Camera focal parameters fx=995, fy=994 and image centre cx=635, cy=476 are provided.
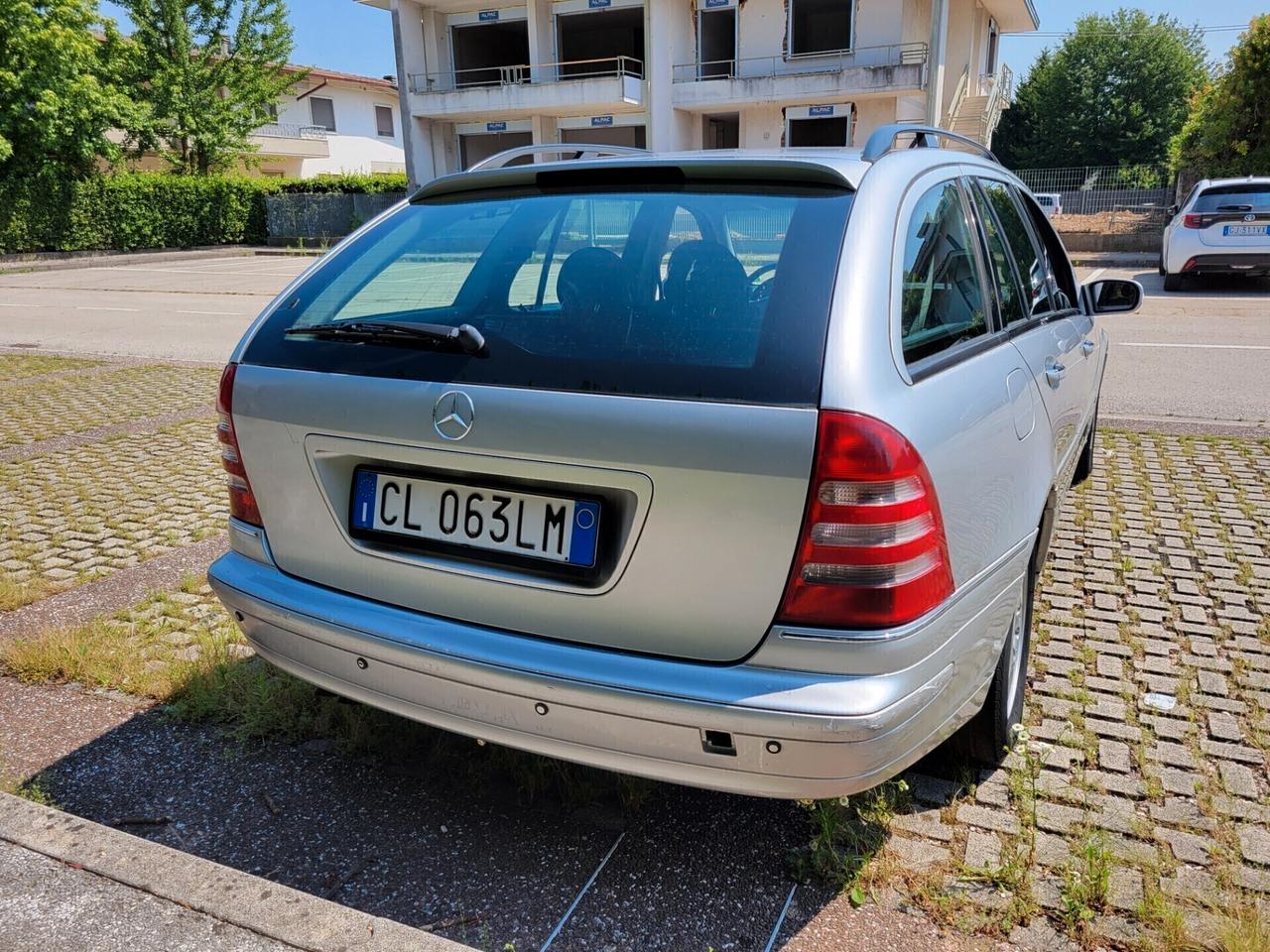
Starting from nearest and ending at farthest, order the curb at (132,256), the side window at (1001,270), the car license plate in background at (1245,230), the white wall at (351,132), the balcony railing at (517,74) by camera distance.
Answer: the side window at (1001,270)
the car license plate in background at (1245,230)
the curb at (132,256)
the balcony railing at (517,74)
the white wall at (351,132)

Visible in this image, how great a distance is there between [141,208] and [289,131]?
16.0m

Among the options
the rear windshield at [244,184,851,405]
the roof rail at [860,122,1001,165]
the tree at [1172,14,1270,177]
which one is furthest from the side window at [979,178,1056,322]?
the tree at [1172,14,1270,177]

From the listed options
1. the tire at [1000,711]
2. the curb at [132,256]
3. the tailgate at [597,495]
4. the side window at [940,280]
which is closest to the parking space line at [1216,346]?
the tire at [1000,711]

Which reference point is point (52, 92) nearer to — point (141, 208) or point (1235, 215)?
point (141, 208)

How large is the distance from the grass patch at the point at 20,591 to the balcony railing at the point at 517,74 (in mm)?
33390

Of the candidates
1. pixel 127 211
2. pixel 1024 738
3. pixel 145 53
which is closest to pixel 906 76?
pixel 127 211

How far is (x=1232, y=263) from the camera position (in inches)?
598

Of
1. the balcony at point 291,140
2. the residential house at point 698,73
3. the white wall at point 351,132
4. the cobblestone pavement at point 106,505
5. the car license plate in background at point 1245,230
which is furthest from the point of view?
the white wall at point 351,132

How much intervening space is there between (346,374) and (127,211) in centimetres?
3758

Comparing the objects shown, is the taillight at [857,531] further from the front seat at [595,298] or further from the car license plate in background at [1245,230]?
the car license plate in background at [1245,230]

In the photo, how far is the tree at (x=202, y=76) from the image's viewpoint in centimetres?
3897

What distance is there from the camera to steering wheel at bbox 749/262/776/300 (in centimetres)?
217

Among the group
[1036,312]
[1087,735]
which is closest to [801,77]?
[1036,312]

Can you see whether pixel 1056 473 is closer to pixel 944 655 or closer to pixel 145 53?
pixel 944 655
